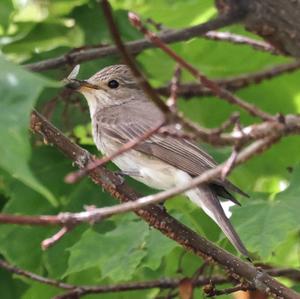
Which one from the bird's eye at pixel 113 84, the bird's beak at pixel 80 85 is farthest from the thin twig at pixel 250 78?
the bird's eye at pixel 113 84

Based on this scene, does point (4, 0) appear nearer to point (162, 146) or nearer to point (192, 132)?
point (162, 146)

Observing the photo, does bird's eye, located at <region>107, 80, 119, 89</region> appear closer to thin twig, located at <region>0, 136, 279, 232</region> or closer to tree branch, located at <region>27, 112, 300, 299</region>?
tree branch, located at <region>27, 112, 300, 299</region>

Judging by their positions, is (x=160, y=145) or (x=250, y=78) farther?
(x=160, y=145)

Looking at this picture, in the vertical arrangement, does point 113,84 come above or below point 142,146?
above

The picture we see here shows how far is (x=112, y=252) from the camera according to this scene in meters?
4.53

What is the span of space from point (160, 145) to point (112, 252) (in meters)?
0.86

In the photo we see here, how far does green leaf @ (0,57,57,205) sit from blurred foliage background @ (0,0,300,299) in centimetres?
143

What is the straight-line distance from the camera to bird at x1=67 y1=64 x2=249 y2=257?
14.9ft

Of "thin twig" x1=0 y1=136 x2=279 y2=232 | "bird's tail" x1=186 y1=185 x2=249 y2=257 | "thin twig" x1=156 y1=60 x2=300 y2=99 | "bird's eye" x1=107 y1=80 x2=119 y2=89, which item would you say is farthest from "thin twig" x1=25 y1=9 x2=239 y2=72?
"thin twig" x1=0 y1=136 x2=279 y2=232

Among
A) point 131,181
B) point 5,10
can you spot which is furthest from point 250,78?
point 5,10

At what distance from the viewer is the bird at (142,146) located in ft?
14.9

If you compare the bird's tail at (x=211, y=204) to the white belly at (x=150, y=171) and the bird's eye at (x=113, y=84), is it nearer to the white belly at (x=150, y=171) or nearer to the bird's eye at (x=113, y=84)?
the white belly at (x=150, y=171)

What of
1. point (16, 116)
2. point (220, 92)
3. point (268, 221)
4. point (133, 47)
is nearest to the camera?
point (16, 116)

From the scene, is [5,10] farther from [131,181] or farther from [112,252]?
[112,252]
